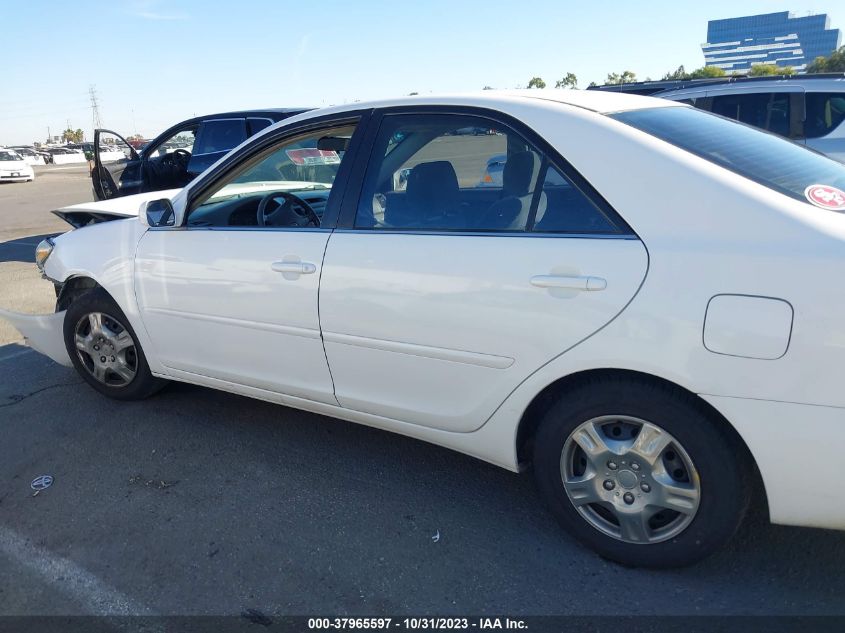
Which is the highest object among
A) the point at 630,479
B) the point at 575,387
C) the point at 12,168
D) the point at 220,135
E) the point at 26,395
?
the point at 220,135

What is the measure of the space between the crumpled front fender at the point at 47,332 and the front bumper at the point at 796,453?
12.3ft

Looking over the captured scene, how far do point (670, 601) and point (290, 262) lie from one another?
201 centimetres

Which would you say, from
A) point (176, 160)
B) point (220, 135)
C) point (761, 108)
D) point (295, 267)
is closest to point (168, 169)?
point (176, 160)

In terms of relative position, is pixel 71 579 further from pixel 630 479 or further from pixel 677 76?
pixel 677 76

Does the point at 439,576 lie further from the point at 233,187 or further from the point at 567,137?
the point at 233,187

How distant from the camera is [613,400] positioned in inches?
91.4

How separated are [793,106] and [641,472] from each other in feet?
22.6

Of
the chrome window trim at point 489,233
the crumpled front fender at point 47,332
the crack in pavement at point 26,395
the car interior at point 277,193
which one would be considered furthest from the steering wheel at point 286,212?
the crack in pavement at point 26,395

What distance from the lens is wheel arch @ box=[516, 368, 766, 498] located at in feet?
7.22

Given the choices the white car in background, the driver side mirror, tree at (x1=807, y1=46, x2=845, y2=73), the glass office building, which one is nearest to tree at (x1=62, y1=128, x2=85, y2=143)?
the white car in background

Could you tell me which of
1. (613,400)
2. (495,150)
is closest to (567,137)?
(495,150)

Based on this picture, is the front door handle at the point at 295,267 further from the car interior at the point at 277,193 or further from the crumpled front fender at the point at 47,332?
the crumpled front fender at the point at 47,332

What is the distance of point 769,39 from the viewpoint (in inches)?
6801

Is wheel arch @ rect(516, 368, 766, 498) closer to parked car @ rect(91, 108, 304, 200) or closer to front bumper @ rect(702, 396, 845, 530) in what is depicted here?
front bumper @ rect(702, 396, 845, 530)
